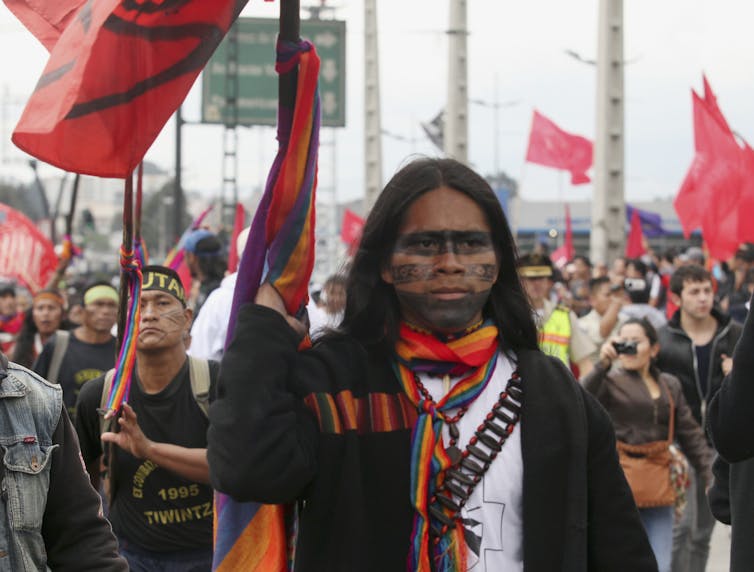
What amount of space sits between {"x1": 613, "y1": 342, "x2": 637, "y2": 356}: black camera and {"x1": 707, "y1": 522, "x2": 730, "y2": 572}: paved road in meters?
2.16

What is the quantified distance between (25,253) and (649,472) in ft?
29.9

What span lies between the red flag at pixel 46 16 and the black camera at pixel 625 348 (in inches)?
161

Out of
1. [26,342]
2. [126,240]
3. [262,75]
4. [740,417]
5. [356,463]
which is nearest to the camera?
[356,463]

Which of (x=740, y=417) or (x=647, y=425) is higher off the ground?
(x=740, y=417)

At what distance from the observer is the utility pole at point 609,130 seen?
1688 centimetres

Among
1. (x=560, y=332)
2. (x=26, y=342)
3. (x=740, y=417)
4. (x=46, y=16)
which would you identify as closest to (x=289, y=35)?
(x=46, y=16)

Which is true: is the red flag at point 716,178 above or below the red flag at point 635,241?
above

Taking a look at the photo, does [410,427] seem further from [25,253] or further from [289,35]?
[25,253]

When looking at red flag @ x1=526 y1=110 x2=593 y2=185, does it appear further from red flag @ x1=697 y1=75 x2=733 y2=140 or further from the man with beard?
the man with beard

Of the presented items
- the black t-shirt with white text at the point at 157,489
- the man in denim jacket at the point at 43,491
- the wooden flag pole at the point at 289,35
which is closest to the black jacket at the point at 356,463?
the man in denim jacket at the point at 43,491

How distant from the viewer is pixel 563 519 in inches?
113

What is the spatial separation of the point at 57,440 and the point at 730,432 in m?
1.70

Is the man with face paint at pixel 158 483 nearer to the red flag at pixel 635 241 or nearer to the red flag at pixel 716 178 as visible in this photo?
the red flag at pixel 716 178

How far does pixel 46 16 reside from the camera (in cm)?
338
